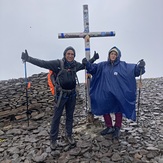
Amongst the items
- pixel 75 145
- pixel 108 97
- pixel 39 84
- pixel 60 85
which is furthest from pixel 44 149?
pixel 39 84

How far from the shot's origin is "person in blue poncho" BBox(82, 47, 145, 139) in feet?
20.5

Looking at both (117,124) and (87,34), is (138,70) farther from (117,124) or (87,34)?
(87,34)

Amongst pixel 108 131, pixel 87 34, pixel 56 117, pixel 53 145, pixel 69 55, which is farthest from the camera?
pixel 87 34

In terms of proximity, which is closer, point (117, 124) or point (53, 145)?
point (53, 145)

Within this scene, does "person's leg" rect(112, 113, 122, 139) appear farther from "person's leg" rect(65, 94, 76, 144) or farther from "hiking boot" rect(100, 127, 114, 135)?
"person's leg" rect(65, 94, 76, 144)

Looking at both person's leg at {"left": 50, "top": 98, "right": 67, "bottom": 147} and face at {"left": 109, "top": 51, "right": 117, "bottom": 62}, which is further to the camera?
face at {"left": 109, "top": 51, "right": 117, "bottom": 62}

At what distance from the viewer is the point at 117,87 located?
20.5ft

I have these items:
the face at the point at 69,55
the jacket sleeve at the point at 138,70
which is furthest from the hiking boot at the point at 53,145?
the jacket sleeve at the point at 138,70

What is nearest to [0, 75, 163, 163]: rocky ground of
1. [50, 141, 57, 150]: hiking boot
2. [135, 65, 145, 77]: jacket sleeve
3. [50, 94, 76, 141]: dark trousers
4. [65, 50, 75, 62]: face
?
[50, 141, 57, 150]: hiking boot

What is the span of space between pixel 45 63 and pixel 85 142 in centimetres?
260

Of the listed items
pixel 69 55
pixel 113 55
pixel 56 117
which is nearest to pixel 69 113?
pixel 56 117

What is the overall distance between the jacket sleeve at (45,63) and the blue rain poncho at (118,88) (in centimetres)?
108

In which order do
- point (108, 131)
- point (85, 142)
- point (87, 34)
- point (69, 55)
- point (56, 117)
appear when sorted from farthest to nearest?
point (87, 34), point (108, 131), point (85, 142), point (56, 117), point (69, 55)

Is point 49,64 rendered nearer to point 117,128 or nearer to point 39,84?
point 117,128
